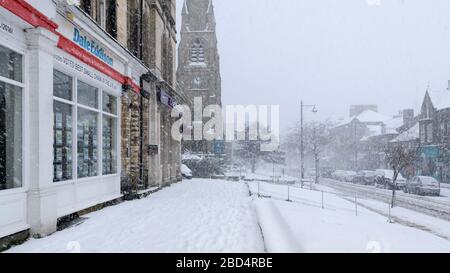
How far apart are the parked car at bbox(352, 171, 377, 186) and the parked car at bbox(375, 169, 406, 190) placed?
125cm

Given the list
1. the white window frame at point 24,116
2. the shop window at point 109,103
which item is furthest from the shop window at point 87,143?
the white window frame at point 24,116

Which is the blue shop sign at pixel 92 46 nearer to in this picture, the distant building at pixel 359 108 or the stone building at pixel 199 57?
the stone building at pixel 199 57

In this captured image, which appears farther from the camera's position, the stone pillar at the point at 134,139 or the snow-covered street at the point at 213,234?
the stone pillar at the point at 134,139

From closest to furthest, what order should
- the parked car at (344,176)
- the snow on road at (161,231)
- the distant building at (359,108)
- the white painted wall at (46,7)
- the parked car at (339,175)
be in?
the snow on road at (161,231), the white painted wall at (46,7), the parked car at (344,176), the parked car at (339,175), the distant building at (359,108)

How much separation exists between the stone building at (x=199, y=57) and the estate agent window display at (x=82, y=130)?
132 ft

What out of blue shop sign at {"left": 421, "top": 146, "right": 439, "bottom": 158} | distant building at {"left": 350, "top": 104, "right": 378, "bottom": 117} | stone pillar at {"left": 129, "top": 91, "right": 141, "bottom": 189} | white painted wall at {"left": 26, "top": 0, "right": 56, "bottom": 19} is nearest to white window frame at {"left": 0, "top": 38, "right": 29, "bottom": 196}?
white painted wall at {"left": 26, "top": 0, "right": 56, "bottom": 19}

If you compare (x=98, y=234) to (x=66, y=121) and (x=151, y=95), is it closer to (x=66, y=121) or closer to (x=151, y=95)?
(x=66, y=121)

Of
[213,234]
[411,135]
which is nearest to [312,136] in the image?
[411,135]

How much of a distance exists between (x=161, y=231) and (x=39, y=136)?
2.84 m

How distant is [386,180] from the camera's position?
30406 mm

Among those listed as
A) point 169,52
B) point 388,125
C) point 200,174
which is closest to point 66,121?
point 169,52

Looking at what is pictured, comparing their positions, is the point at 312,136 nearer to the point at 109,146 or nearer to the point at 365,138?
the point at 365,138

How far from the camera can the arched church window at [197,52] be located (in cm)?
5206

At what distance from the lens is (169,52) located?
60.6 feet
